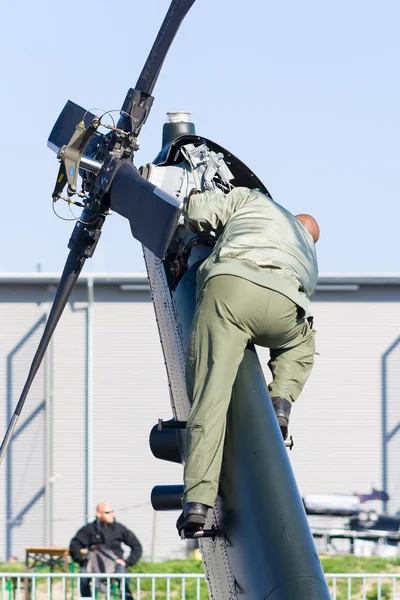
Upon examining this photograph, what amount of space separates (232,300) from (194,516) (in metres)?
0.98

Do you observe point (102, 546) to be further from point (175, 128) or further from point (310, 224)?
point (310, 224)

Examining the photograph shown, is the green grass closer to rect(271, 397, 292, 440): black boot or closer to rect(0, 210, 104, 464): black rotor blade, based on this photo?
rect(0, 210, 104, 464): black rotor blade

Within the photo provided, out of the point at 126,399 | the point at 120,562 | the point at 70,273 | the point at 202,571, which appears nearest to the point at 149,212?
the point at 70,273

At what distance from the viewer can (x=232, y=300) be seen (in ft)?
17.6

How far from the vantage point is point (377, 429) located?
25.4 meters

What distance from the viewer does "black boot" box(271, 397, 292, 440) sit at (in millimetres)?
6094

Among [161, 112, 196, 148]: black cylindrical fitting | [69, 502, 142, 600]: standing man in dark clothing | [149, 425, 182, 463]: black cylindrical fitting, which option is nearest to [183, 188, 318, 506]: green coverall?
[149, 425, 182, 463]: black cylindrical fitting

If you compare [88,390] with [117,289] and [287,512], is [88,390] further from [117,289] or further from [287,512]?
[287,512]

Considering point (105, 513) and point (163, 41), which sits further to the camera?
point (105, 513)

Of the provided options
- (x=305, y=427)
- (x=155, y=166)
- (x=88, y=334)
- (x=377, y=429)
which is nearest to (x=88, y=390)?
(x=88, y=334)

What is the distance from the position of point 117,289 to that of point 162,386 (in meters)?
2.28

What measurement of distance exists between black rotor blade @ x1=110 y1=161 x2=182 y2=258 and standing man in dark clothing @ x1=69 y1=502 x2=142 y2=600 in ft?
29.4

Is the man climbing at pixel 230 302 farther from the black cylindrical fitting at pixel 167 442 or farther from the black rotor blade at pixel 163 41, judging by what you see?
the black rotor blade at pixel 163 41

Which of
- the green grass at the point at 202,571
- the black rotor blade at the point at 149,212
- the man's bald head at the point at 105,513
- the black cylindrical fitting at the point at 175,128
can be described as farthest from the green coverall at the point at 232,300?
the man's bald head at the point at 105,513
